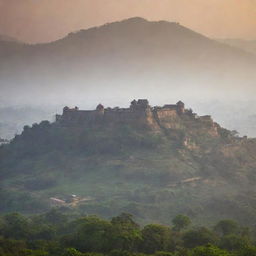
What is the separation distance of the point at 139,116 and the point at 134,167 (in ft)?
31.8

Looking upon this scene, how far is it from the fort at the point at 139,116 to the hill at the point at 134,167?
0.12 meters

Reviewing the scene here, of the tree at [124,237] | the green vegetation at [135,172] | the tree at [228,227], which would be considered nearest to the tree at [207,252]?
the tree at [124,237]

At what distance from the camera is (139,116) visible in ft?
254

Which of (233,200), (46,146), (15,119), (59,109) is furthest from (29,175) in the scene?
(59,109)

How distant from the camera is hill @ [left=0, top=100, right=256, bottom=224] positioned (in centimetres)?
→ 5919

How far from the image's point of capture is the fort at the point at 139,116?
7731 cm

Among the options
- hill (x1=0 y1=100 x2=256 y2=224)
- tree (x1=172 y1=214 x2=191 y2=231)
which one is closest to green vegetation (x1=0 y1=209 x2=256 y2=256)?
tree (x1=172 y1=214 x2=191 y2=231)

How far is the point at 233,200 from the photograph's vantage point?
58688mm

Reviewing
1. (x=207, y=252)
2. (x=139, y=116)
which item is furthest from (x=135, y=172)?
(x=207, y=252)

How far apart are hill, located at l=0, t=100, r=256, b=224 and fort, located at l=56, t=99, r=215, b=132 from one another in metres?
0.12

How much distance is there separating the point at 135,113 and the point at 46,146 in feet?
41.2

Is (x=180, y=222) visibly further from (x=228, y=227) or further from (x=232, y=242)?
(x=232, y=242)

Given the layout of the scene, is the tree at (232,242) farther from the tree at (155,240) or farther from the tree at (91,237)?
the tree at (91,237)

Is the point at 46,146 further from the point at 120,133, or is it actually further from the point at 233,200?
the point at 233,200
